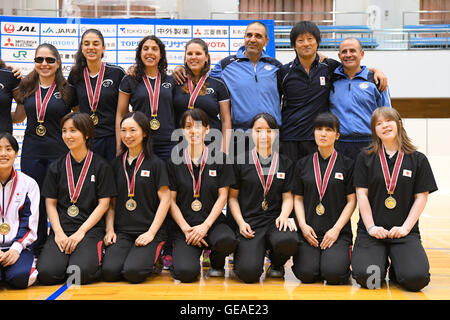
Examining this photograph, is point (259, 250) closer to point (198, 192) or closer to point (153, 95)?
point (198, 192)

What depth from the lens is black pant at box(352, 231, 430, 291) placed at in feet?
10.0

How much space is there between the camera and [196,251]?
3451mm

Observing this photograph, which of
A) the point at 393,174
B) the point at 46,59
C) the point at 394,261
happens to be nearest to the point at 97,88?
the point at 46,59

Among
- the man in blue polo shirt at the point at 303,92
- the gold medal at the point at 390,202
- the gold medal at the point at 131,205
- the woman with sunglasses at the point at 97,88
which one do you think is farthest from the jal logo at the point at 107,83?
the gold medal at the point at 390,202

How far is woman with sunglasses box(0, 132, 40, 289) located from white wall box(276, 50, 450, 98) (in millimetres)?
8143

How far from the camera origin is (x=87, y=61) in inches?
151

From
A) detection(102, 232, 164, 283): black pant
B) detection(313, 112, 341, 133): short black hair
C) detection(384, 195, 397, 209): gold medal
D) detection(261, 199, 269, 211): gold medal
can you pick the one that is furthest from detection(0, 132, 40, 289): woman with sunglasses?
detection(384, 195, 397, 209): gold medal

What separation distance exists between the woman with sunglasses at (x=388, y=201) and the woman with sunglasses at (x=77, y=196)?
1877 millimetres

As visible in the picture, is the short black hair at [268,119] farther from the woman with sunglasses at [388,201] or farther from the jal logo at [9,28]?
the jal logo at [9,28]

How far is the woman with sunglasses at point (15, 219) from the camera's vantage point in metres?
3.11

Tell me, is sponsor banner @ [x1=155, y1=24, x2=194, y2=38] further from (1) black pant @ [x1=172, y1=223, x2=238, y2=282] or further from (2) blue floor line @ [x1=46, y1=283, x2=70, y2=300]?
(2) blue floor line @ [x1=46, y1=283, x2=70, y2=300]

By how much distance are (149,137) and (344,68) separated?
1.76 m

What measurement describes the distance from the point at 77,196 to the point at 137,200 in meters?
0.45

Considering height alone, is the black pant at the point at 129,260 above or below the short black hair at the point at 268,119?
below
